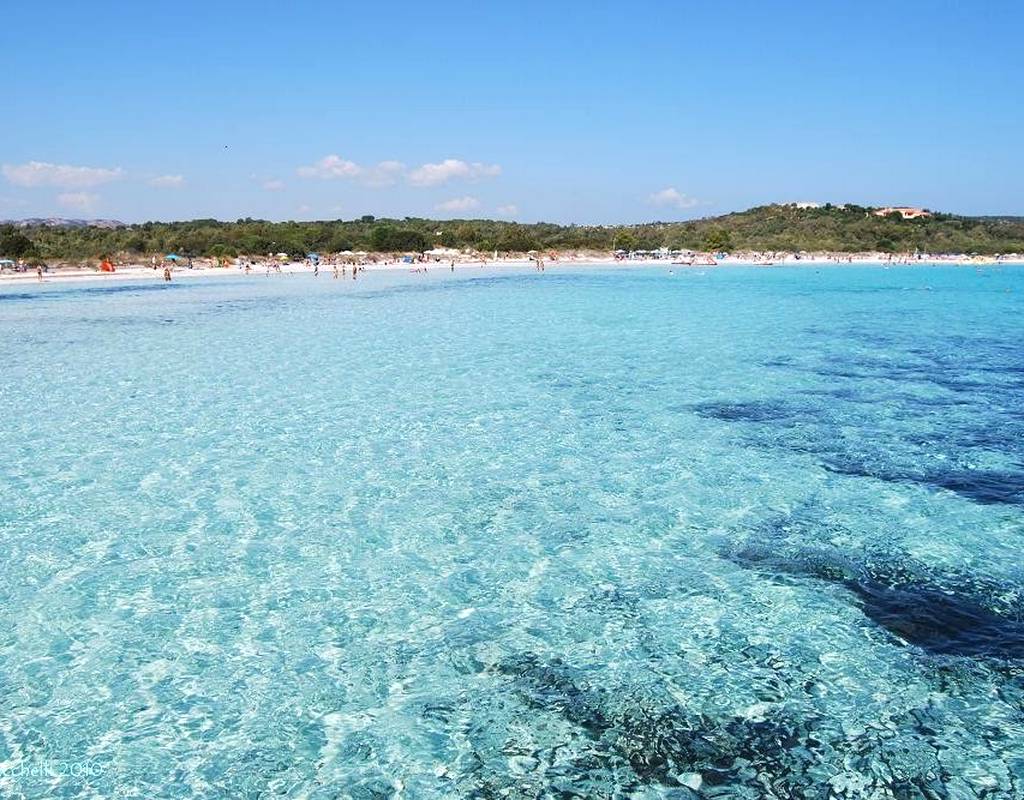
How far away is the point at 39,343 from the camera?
23953 millimetres

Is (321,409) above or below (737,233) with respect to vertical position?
below

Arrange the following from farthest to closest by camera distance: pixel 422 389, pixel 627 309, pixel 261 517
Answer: pixel 627 309
pixel 422 389
pixel 261 517

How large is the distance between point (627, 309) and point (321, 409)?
24.8m

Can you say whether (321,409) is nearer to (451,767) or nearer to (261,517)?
(261,517)

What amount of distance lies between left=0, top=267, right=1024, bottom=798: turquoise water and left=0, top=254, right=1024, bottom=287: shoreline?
166ft

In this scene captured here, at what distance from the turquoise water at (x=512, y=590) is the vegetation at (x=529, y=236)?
7019 centimetres

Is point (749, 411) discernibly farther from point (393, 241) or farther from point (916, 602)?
point (393, 241)

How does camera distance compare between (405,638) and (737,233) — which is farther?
(737,233)

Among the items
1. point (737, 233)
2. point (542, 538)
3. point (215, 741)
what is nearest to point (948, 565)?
point (542, 538)

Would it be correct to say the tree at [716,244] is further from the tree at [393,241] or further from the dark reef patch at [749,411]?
the dark reef patch at [749,411]

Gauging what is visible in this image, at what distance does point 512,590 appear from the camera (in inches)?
268

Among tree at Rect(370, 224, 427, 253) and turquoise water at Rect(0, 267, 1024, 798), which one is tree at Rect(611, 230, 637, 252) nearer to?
tree at Rect(370, 224, 427, 253)

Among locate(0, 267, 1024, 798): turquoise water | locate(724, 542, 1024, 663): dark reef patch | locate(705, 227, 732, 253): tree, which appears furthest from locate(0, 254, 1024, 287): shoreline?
locate(724, 542, 1024, 663): dark reef patch

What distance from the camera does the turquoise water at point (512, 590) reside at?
459cm
